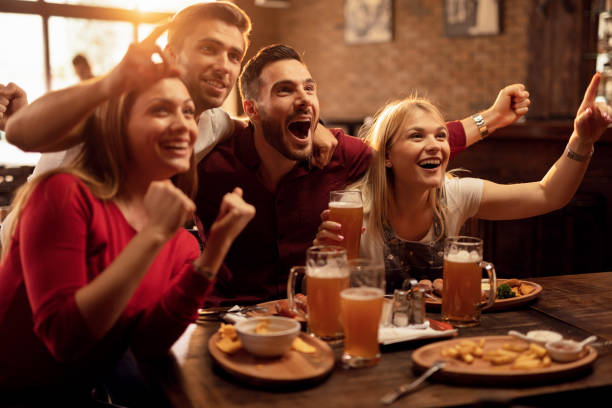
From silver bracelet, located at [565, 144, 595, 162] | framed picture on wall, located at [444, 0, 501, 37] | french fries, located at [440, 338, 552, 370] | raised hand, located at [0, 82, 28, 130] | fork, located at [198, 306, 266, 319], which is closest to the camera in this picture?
french fries, located at [440, 338, 552, 370]

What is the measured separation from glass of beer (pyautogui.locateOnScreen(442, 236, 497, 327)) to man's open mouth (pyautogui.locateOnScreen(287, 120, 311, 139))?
782mm

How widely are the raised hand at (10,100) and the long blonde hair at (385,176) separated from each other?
1.14 meters

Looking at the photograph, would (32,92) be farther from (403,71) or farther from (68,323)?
(68,323)

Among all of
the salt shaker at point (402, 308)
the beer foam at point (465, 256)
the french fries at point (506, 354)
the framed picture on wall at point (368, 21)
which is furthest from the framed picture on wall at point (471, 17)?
the french fries at point (506, 354)

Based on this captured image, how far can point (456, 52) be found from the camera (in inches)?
281

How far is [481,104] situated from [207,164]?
531 centimetres

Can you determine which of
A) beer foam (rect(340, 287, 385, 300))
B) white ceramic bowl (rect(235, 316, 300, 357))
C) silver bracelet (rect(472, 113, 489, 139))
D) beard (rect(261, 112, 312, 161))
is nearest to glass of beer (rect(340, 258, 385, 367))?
beer foam (rect(340, 287, 385, 300))

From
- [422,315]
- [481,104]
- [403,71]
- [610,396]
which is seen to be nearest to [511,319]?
[422,315]

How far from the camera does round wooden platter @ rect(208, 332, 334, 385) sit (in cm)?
120

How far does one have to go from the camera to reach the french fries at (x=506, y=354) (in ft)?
4.10

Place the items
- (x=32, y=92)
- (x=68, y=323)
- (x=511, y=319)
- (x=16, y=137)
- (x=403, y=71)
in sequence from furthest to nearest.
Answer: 1. (x=403, y=71)
2. (x=32, y=92)
3. (x=511, y=319)
4. (x=16, y=137)
5. (x=68, y=323)

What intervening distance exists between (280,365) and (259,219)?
3.23ft

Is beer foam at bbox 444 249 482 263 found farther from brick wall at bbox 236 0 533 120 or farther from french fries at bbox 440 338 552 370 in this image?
brick wall at bbox 236 0 533 120

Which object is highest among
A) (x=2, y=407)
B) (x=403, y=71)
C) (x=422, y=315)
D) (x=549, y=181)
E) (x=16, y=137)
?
(x=403, y=71)
